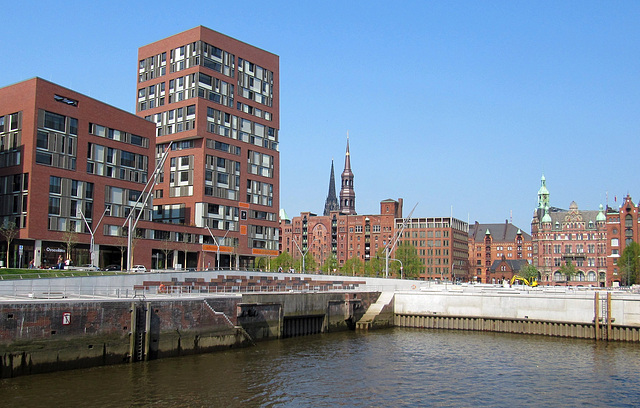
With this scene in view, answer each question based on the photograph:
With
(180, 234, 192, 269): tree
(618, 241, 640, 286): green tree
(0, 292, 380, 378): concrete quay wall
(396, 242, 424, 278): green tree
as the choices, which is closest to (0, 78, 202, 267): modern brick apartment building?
(180, 234, 192, 269): tree

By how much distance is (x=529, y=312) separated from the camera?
249 feet

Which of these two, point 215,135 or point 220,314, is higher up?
point 215,135

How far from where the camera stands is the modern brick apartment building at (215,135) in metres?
123

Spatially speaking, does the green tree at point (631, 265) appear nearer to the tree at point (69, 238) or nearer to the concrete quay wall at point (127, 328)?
the concrete quay wall at point (127, 328)

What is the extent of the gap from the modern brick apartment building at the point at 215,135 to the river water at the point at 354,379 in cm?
6732

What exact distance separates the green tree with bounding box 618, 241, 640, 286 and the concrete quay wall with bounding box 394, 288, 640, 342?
3776 inches

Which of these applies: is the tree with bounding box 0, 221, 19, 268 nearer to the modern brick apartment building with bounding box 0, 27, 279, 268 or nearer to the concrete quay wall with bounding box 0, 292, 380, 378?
the modern brick apartment building with bounding box 0, 27, 279, 268

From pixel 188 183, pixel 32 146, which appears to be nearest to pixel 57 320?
pixel 32 146

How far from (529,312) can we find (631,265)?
106m

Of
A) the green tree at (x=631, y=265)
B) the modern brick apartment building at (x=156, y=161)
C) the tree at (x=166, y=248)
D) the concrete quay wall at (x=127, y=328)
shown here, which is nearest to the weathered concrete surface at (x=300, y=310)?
the concrete quay wall at (x=127, y=328)

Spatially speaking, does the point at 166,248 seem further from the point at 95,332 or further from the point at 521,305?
the point at 95,332

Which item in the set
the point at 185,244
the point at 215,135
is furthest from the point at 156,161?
the point at 185,244

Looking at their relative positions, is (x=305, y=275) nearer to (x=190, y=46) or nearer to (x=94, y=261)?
(x=94, y=261)

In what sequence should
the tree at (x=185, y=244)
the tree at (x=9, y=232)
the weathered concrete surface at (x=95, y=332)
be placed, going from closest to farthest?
the weathered concrete surface at (x=95, y=332)
the tree at (x=9, y=232)
the tree at (x=185, y=244)
